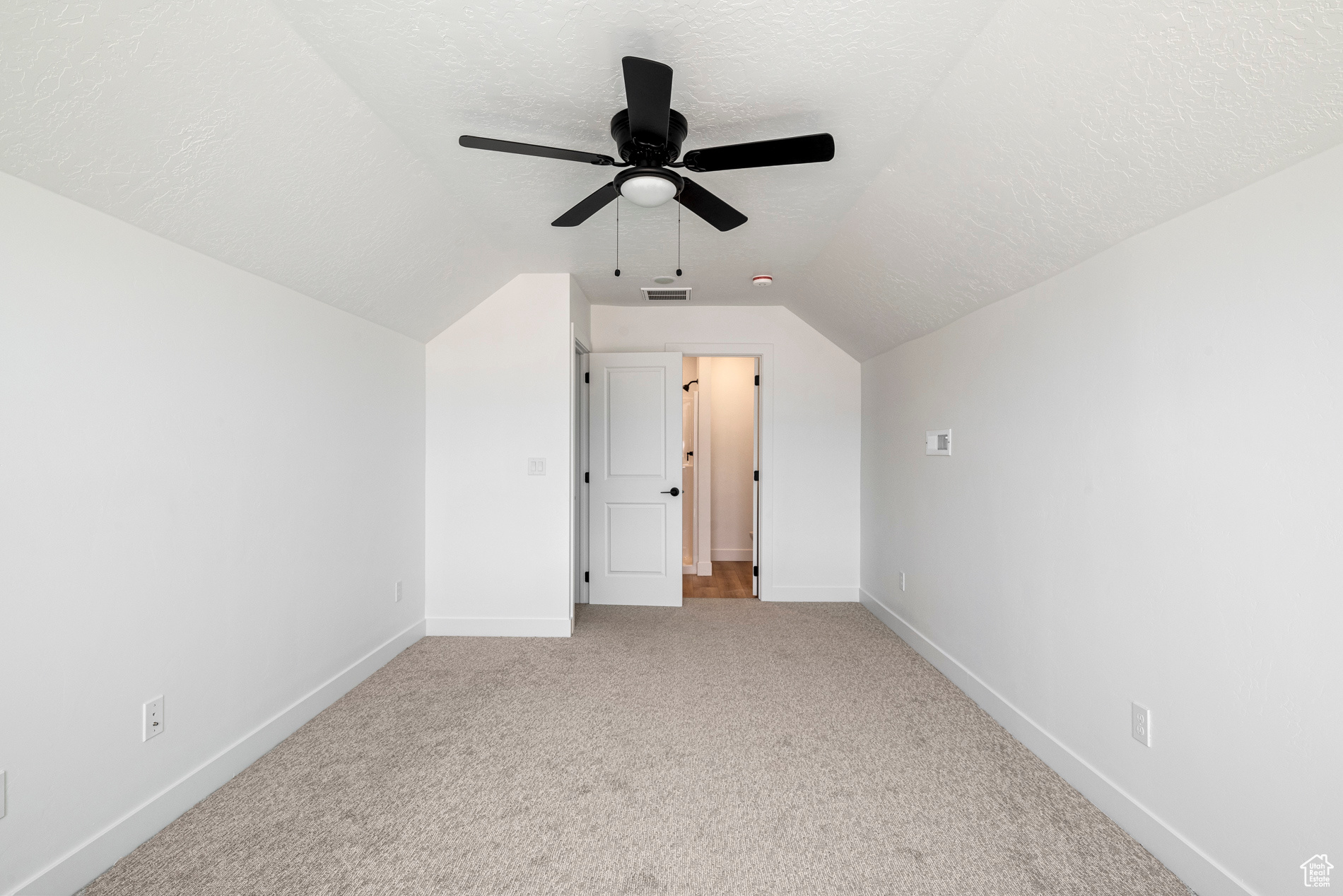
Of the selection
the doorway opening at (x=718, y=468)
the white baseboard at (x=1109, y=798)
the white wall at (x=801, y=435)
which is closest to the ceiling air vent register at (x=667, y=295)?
the white wall at (x=801, y=435)

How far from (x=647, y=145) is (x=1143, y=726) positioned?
242cm

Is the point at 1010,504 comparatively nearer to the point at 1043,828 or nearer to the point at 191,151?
the point at 1043,828

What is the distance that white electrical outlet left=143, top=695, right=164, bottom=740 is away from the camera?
193cm

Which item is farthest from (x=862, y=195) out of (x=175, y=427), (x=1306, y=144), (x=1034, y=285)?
(x=175, y=427)

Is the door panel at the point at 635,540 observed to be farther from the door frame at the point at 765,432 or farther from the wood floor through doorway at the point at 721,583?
the door frame at the point at 765,432

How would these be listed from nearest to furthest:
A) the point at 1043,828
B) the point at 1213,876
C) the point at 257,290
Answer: the point at 1213,876 < the point at 1043,828 < the point at 257,290

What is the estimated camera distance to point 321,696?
2.84 meters

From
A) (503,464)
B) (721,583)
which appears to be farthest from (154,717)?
(721,583)

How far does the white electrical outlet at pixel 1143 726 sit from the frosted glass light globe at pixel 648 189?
7.42ft

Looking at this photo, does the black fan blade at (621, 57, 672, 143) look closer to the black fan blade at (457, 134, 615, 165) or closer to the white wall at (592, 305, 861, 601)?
the black fan blade at (457, 134, 615, 165)

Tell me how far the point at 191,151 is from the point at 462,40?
A: 33.7 inches

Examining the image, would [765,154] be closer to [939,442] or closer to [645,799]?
[645,799]

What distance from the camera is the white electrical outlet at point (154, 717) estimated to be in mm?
1935

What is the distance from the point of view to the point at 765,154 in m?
1.72
